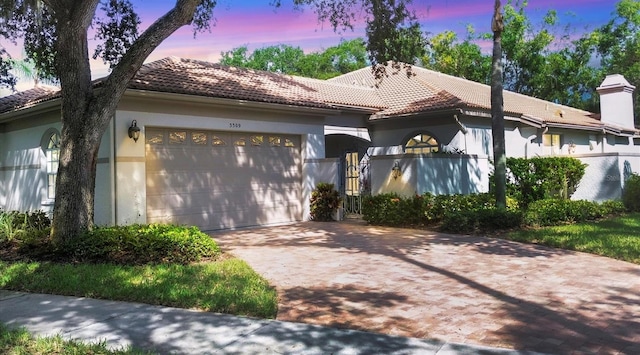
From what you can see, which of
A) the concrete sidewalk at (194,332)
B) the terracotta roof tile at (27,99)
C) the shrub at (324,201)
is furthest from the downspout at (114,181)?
the shrub at (324,201)

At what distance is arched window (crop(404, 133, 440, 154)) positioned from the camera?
17625mm

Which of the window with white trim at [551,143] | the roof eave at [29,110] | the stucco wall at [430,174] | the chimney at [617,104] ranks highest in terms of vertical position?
the chimney at [617,104]

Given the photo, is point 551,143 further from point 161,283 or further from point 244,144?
point 161,283

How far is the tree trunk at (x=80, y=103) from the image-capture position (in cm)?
898

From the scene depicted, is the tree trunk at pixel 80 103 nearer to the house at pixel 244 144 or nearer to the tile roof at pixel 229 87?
the tile roof at pixel 229 87

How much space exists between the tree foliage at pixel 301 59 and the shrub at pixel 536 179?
2913 centimetres

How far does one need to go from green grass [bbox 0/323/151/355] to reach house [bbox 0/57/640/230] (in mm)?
7122

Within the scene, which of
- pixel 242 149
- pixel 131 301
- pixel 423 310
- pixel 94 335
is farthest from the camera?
pixel 242 149

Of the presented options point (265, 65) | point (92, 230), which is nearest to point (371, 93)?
point (92, 230)

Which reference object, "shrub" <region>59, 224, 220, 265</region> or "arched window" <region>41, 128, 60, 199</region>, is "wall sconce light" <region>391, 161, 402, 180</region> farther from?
"arched window" <region>41, 128, 60, 199</region>

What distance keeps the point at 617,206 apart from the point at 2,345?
624 inches

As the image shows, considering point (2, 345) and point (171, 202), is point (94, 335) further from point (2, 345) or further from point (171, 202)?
point (171, 202)

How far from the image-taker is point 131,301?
6410mm

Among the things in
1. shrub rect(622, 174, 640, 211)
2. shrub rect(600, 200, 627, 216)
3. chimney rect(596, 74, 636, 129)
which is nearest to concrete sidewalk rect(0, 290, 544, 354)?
shrub rect(600, 200, 627, 216)
